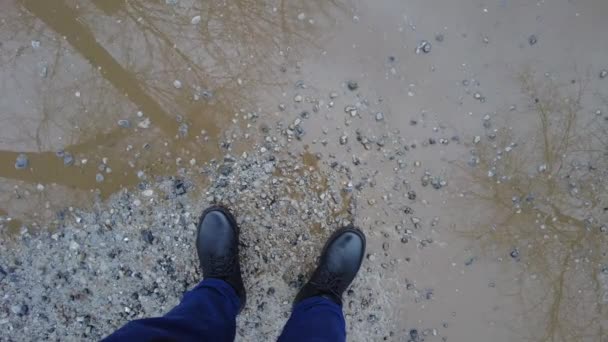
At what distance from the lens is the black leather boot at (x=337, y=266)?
2.71 metres

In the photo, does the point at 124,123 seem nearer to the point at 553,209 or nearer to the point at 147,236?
the point at 147,236

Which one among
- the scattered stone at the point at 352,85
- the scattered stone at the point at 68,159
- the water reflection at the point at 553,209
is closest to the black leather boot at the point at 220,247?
the scattered stone at the point at 68,159

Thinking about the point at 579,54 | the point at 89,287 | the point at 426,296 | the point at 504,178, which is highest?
the point at 579,54

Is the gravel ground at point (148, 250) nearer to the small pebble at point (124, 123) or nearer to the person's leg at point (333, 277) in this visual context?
the person's leg at point (333, 277)

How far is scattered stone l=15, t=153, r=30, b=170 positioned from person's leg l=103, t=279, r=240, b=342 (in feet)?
4.56

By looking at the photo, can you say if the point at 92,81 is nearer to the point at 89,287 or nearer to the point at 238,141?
the point at 238,141

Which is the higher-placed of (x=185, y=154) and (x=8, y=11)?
(x=8, y=11)

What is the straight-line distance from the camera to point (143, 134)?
279 centimetres

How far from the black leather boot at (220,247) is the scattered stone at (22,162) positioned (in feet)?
3.86

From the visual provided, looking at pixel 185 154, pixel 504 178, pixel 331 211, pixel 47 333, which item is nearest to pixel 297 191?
pixel 331 211

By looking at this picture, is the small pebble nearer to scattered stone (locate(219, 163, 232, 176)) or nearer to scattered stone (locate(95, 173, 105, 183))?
scattered stone (locate(95, 173, 105, 183))

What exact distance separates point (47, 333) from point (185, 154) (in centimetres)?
143

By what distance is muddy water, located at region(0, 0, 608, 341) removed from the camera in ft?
9.15

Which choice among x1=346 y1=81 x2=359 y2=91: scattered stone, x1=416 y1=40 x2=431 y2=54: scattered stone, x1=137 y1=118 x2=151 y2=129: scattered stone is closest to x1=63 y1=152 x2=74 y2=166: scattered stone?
x1=137 y1=118 x2=151 y2=129: scattered stone
